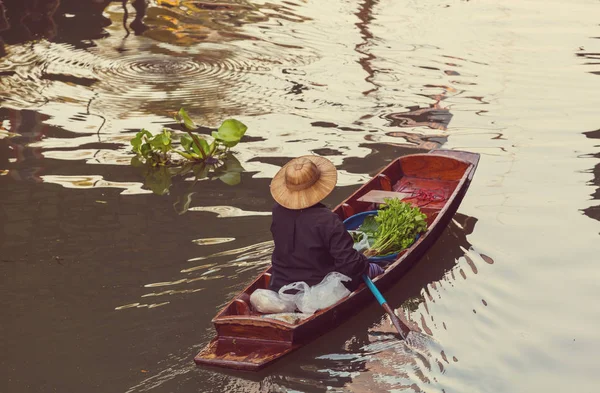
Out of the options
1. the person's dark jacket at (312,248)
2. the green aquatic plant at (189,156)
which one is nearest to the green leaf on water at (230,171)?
the green aquatic plant at (189,156)

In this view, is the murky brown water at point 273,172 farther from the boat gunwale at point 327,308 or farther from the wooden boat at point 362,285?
the boat gunwale at point 327,308

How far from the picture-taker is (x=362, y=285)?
20.4 feet

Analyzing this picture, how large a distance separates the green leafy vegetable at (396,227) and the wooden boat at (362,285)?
11 cm

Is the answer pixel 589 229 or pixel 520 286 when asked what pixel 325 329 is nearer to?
pixel 520 286

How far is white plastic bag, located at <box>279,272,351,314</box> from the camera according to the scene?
19.6 ft

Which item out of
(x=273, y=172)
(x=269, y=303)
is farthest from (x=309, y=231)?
(x=273, y=172)

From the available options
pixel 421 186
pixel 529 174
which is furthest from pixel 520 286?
pixel 529 174

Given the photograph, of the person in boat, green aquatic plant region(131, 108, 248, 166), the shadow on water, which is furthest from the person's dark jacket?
green aquatic plant region(131, 108, 248, 166)

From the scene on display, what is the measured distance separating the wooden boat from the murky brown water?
5.7 inches

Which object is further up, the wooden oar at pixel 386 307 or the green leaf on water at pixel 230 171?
the wooden oar at pixel 386 307

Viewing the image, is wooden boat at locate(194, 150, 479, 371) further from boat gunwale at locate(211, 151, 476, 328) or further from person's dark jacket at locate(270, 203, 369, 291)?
person's dark jacket at locate(270, 203, 369, 291)

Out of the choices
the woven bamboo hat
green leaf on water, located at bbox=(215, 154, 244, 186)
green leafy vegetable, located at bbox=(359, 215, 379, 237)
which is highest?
the woven bamboo hat

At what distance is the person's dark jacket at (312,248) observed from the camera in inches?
231

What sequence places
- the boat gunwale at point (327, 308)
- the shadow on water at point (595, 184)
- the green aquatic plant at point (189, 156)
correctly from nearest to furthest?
the boat gunwale at point (327, 308) → the shadow on water at point (595, 184) → the green aquatic plant at point (189, 156)
